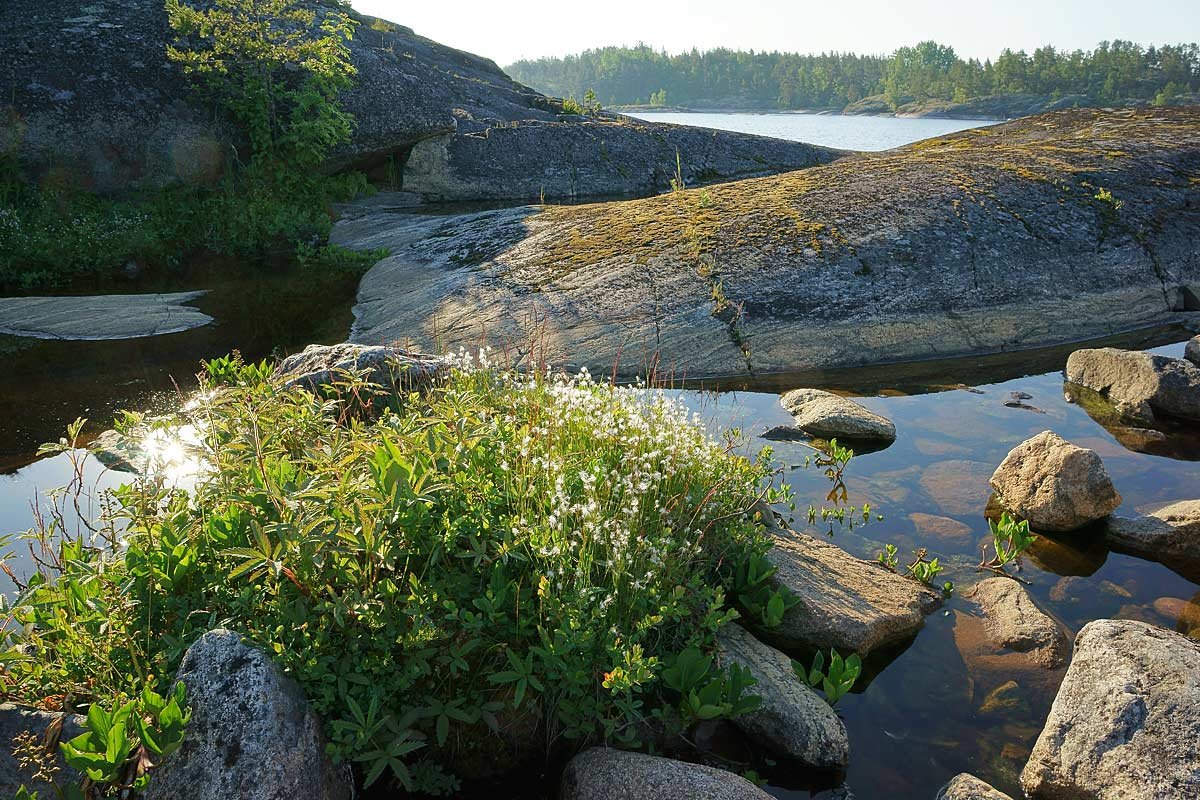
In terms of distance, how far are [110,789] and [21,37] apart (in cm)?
2180

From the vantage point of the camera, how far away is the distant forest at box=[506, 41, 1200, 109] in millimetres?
109625

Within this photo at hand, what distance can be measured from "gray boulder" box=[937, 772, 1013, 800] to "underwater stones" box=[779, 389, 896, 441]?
4.88 meters

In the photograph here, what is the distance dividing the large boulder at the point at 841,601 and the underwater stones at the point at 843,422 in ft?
8.48

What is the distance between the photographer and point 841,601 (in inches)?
225

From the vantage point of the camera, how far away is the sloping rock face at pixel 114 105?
1816cm

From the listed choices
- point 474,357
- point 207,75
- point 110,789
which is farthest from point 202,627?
point 207,75

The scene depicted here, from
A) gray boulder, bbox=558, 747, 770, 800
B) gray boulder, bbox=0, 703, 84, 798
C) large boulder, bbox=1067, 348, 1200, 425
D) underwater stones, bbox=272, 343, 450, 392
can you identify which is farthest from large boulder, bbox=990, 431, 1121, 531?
gray boulder, bbox=0, 703, 84, 798

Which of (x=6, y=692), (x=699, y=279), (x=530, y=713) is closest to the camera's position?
(x=6, y=692)

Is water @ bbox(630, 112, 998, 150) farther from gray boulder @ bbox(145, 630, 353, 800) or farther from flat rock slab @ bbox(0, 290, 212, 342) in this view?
gray boulder @ bbox(145, 630, 353, 800)

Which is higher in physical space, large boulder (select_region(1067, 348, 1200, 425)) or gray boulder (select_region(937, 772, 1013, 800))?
large boulder (select_region(1067, 348, 1200, 425))

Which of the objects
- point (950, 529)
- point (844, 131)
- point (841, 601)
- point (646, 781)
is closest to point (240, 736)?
point (646, 781)

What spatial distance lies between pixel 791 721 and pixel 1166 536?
14.1 feet

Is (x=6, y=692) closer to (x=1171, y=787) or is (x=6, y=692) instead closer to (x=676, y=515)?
(x=676, y=515)

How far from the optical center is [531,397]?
6.64 metres
